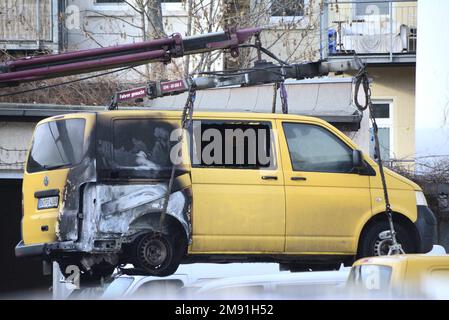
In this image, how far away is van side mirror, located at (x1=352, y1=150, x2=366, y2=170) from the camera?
9.28m

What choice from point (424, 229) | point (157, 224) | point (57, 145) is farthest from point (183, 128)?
point (424, 229)

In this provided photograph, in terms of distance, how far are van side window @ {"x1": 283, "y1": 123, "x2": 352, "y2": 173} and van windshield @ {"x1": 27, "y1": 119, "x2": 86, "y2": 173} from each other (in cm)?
191

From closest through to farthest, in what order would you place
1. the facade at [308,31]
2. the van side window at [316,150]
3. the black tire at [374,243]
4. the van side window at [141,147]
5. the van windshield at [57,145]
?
the van side window at [141,147]
the van windshield at [57,145]
the black tire at [374,243]
the van side window at [316,150]
the facade at [308,31]

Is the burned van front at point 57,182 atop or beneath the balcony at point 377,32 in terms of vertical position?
A: beneath

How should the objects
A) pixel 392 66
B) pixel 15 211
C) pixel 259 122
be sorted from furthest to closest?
1. pixel 392 66
2. pixel 15 211
3. pixel 259 122

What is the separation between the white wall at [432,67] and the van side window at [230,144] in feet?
25.6

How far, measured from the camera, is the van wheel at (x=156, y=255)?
8.61 metres

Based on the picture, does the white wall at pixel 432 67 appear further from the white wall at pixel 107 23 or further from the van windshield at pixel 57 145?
the van windshield at pixel 57 145

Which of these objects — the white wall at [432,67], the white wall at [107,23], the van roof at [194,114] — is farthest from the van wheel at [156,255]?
the white wall at [107,23]

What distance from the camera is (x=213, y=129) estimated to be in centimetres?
899

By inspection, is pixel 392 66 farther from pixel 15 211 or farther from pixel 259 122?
pixel 259 122

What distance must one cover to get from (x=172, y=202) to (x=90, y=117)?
42.0 inches

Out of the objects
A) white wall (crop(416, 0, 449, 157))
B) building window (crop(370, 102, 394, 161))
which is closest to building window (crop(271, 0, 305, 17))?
white wall (crop(416, 0, 449, 157))
